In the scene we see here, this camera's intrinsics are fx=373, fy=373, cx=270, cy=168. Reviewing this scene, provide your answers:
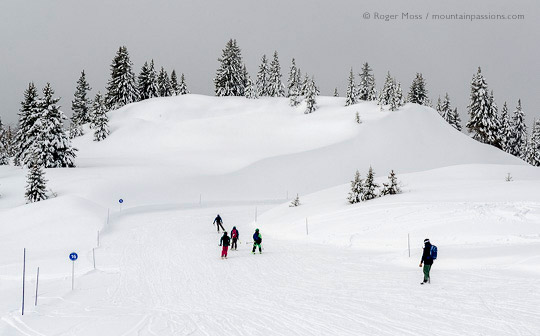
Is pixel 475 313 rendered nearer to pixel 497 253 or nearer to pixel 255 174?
pixel 497 253

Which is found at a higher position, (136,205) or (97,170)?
(97,170)

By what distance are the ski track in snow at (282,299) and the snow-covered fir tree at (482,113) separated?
55612mm

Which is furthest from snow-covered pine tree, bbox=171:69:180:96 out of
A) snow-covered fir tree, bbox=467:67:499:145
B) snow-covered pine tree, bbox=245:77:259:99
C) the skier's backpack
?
the skier's backpack

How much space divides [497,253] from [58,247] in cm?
2304

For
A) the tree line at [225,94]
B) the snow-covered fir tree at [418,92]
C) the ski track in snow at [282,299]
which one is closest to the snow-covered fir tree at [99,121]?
the tree line at [225,94]

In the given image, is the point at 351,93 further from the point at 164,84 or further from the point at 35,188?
the point at 35,188

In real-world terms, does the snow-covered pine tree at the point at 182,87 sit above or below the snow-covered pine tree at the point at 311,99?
above

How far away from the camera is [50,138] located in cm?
4412

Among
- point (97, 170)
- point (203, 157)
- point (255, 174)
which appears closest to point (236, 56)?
point (203, 157)

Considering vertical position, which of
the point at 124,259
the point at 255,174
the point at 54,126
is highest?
the point at 54,126

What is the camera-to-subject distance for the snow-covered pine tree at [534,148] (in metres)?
64.8

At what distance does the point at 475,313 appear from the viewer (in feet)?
30.6

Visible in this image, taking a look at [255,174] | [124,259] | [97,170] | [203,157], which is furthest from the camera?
[203,157]

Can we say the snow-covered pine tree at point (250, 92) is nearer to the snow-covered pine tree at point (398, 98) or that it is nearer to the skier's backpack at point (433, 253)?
the snow-covered pine tree at point (398, 98)
